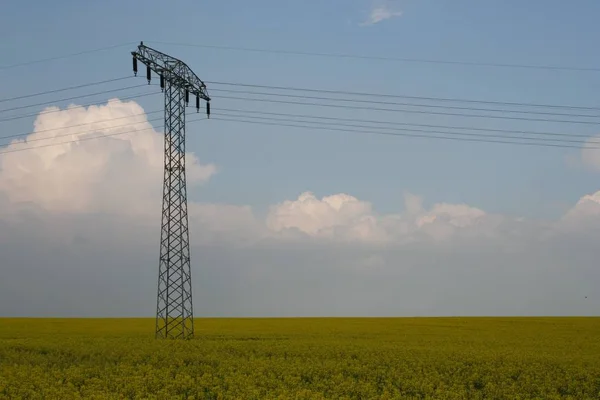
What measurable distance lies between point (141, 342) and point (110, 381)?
13283 millimetres

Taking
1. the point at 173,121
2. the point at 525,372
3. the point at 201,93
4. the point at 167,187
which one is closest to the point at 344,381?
the point at 525,372

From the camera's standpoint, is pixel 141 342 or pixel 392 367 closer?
pixel 392 367

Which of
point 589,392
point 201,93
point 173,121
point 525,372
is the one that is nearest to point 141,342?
point 173,121

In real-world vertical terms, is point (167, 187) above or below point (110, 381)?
above

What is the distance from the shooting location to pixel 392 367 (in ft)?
112

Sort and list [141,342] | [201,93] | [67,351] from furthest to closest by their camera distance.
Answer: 1. [201,93]
2. [141,342]
3. [67,351]

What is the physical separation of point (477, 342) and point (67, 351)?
28.7 meters

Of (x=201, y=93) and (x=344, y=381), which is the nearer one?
(x=344, y=381)

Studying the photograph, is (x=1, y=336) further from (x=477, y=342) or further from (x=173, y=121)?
(x=477, y=342)

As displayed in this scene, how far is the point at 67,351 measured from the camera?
41.1m

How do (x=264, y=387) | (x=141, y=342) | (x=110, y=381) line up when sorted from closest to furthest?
1. (x=264, y=387)
2. (x=110, y=381)
3. (x=141, y=342)

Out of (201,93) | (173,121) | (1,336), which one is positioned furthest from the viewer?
(1,336)

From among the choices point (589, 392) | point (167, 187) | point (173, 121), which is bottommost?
point (589, 392)

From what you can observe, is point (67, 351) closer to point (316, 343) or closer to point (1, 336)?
point (316, 343)
